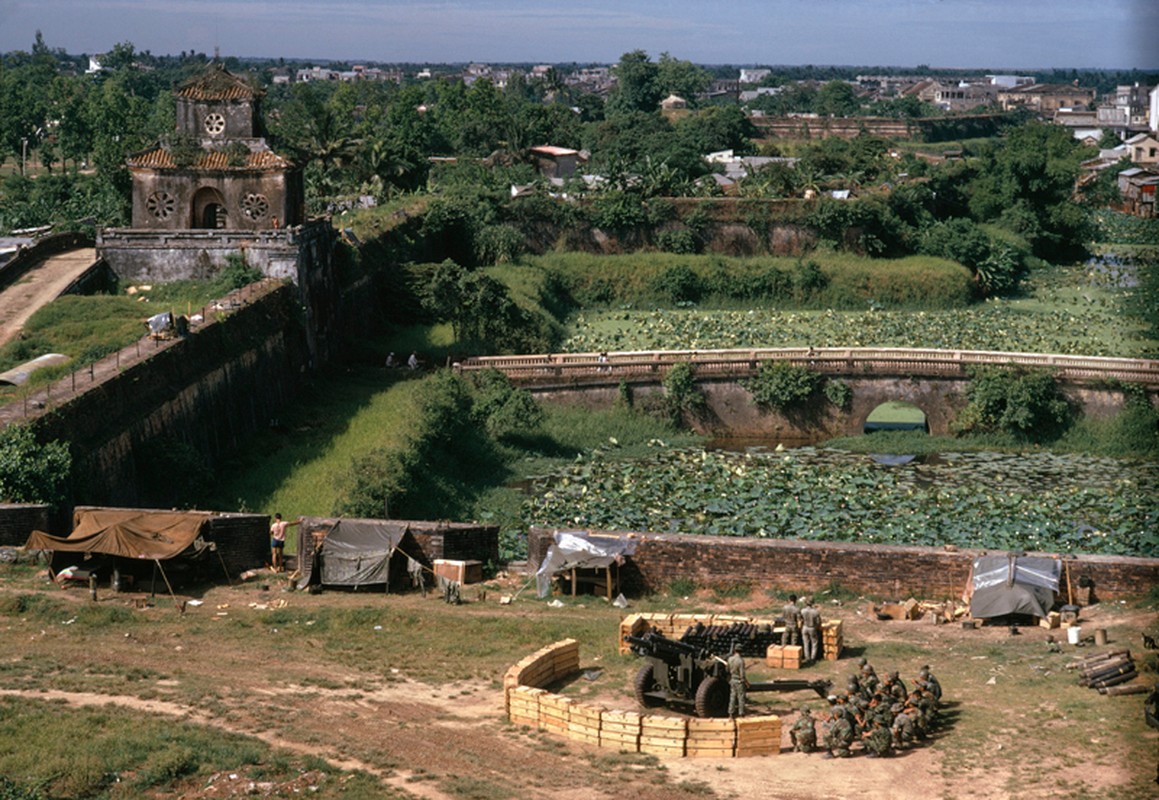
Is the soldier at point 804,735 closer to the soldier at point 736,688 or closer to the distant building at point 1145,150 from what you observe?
the soldier at point 736,688

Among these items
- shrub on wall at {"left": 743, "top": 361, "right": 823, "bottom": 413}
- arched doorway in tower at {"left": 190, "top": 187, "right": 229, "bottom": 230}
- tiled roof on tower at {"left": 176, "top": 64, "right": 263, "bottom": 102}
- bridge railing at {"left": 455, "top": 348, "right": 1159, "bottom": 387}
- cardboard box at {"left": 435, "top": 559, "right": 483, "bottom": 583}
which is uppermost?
tiled roof on tower at {"left": 176, "top": 64, "right": 263, "bottom": 102}

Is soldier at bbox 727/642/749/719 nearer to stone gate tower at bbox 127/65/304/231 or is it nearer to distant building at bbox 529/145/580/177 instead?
stone gate tower at bbox 127/65/304/231

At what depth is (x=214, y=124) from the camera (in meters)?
55.2

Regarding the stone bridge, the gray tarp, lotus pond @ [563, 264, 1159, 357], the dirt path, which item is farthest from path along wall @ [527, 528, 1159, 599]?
lotus pond @ [563, 264, 1159, 357]

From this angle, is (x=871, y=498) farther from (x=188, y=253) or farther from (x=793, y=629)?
(x=188, y=253)

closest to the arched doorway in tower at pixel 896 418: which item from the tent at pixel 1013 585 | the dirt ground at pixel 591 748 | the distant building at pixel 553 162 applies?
the tent at pixel 1013 585

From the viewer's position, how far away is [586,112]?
15000 cm

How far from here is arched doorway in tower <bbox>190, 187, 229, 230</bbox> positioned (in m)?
54.8

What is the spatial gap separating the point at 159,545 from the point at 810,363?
30.5 meters

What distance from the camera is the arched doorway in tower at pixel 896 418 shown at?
5756 centimetres

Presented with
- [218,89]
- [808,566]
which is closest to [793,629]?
[808,566]

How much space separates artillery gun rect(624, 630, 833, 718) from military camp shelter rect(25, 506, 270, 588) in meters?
10.4

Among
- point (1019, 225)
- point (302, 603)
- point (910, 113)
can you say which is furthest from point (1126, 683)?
point (910, 113)

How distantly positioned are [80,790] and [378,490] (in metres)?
19.1
